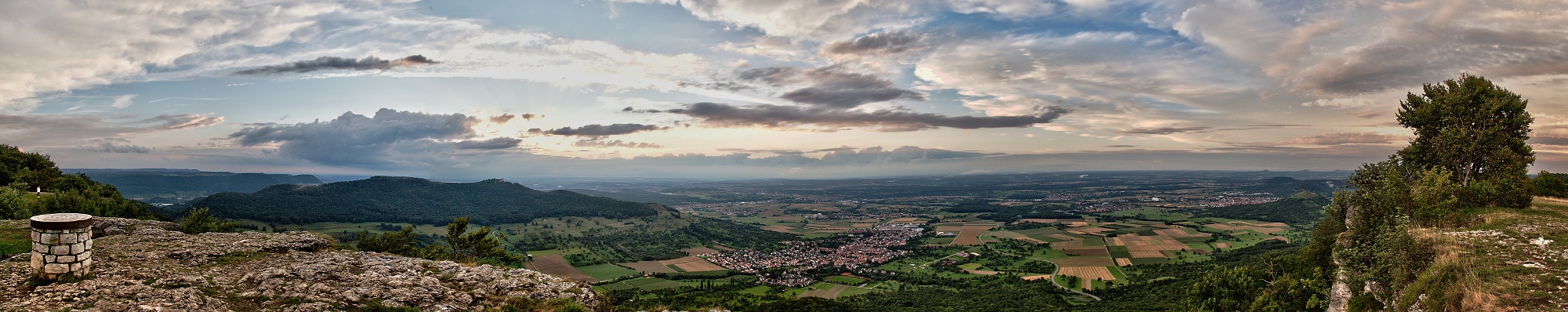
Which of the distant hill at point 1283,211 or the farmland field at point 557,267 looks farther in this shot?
the distant hill at point 1283,211

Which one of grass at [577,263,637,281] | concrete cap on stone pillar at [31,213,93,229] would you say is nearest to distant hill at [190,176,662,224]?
grass at [577,263,637,281]

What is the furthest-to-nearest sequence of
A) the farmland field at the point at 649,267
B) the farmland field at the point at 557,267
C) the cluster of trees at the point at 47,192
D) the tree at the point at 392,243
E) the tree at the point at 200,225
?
1. the farmland field at the point at 649,267
2. the farmland field at the point at 557,267
3. the tree at the point at 392,243
4. the tree at the point at 200,225
5. the cluster of trees at the point at 47,192

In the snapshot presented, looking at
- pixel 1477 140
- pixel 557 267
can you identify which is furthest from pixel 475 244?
pixel 557 267

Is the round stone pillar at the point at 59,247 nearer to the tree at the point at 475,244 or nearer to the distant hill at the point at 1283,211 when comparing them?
the tree at the point at 475,244

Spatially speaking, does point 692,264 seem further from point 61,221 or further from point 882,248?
point 61,221

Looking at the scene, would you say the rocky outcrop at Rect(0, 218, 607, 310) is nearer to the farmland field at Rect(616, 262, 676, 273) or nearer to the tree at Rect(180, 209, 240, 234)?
the tree at Rect(180, 209, 240, 234)

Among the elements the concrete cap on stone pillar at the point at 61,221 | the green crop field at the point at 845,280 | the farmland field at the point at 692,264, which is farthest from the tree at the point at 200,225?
the farmland field at the point at 692,264
